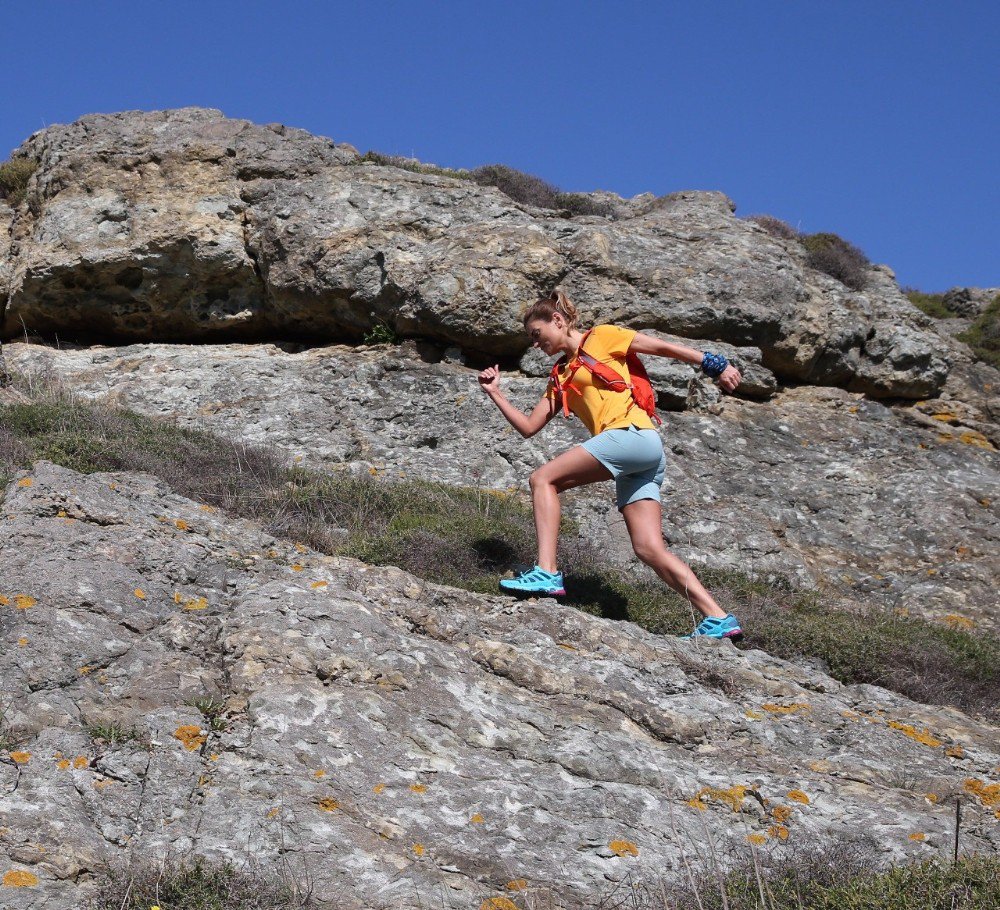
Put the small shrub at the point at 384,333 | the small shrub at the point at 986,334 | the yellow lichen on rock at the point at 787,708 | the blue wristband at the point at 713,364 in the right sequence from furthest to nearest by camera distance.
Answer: the small shrub at the point at 986,334
the small shrub at the point at 384,333
the blue wristband at the point at 713,364
the yellow lichen on rock at the point at 787,708

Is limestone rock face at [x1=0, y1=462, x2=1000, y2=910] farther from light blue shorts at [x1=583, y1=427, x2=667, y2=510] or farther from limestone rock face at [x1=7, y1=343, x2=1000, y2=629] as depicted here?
limestone rock face at [x1=7, y1=343, x2=1000, y2=629]

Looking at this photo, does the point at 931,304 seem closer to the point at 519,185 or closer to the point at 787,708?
the point at 519,185

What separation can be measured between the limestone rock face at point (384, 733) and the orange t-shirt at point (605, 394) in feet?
4.38

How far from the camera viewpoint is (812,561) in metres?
9.37

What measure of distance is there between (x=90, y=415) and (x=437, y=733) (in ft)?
17.9

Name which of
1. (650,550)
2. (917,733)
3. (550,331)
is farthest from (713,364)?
(917,733)

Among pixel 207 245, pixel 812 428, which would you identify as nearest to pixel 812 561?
pixel 812 428

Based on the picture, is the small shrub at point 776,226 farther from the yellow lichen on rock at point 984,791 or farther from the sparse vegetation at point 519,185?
the yellow lichen on rock at point 984,791

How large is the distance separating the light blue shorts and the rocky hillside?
1.02m

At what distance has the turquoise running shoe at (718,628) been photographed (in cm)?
668

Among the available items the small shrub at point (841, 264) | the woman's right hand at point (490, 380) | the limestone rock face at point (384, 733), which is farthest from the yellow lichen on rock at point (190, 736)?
the small shrub at point (841, 264)

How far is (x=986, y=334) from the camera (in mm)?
17766

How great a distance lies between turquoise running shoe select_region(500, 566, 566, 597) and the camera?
6.73 meters

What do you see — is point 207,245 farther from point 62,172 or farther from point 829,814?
point 829,814
